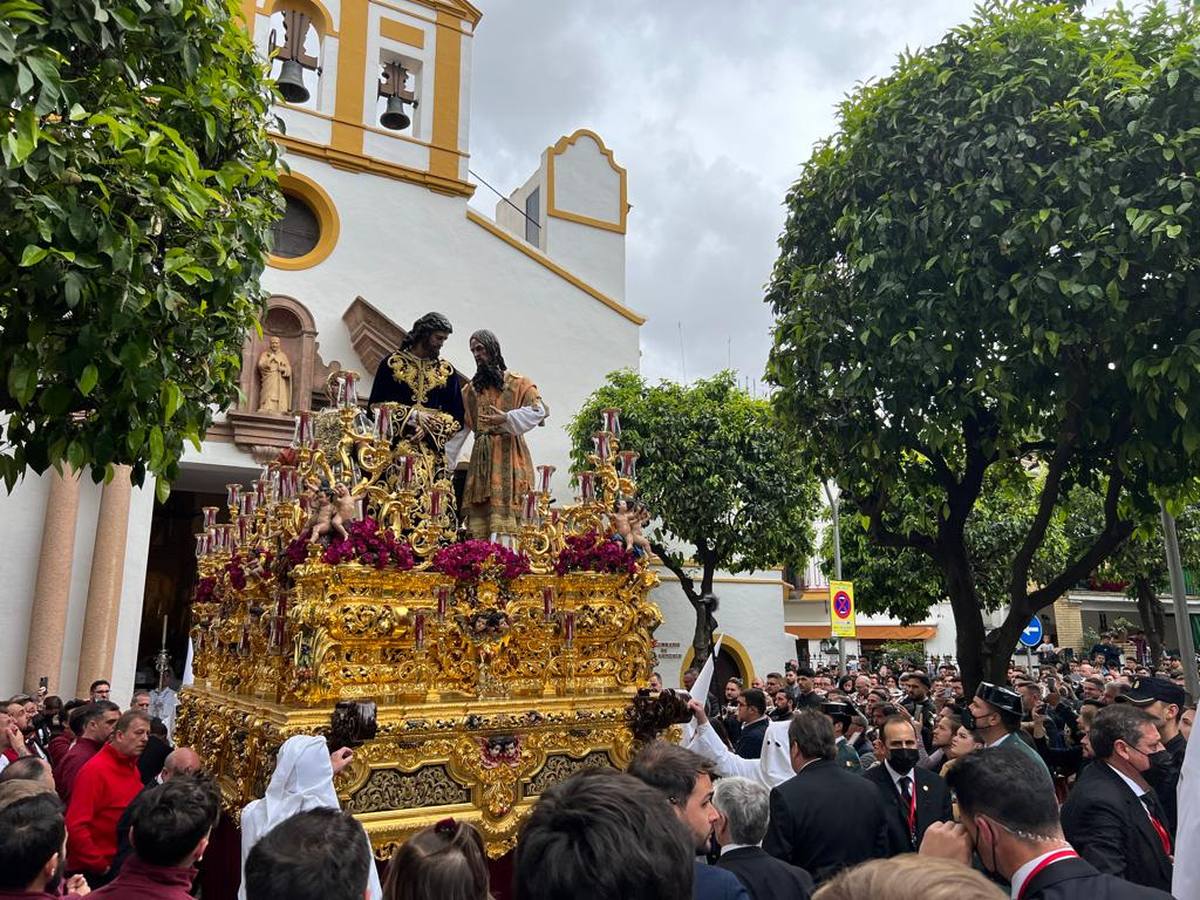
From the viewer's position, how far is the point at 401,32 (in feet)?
66.4

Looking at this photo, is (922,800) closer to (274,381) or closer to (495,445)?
(495,445)

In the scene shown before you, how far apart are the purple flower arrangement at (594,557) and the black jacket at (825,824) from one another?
9.19 feet

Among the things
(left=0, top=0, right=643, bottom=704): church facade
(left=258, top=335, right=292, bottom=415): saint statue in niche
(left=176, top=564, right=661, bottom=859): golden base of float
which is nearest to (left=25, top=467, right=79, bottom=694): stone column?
(left=0, top=0, right=643, bottom=704): church facade

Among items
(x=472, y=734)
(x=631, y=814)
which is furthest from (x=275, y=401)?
(x=631, y=814)

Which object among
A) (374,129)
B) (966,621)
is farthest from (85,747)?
(374,129)

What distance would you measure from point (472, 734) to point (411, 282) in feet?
46.5

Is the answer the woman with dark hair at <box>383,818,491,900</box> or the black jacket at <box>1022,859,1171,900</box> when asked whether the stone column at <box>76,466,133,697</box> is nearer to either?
the woman with dark hair at <box>383,818,491,900</box>

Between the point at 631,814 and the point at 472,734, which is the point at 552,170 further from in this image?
the point at 631,814

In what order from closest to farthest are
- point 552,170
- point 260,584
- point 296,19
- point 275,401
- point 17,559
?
point 260,584 < point 17,559 < point 275,401 < point 296,19 < point 552,170

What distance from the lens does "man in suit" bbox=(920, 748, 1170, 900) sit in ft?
9.11

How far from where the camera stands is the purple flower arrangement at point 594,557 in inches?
276

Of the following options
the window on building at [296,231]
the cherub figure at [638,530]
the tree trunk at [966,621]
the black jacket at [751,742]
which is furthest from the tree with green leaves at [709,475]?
the cherub figure at [638,530]

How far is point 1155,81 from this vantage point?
7359 millimetres

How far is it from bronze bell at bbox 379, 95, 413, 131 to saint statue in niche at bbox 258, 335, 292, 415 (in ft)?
17.9
